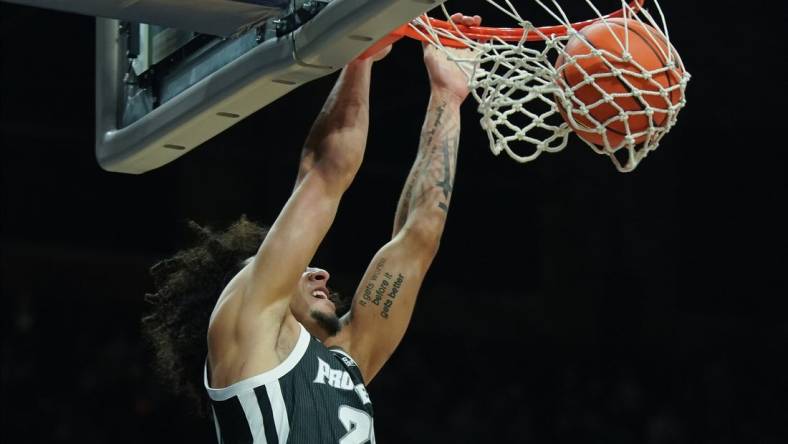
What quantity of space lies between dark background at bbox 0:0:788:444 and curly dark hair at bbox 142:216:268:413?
139 inches

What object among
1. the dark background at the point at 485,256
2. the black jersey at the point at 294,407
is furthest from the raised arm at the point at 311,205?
the dark background at the point at 485,256

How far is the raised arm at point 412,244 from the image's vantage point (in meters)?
3.19

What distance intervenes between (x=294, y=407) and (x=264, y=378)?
97 mm

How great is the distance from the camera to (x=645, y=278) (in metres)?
8.69

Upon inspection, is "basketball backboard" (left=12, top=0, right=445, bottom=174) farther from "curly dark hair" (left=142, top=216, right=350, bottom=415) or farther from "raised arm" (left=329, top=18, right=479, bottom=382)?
"raised arm" (left=329, top=18, right=479, bottom=382)

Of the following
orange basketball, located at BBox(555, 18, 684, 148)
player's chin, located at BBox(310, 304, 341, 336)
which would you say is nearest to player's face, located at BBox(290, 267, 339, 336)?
player's chin, located at BBox(310, 304, 341, 336)

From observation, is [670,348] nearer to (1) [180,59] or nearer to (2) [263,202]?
(2) [263,202]

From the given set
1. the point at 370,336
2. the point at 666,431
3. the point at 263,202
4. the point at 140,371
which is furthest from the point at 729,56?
the point at 370,336

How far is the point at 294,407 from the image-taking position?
2758 millimetres

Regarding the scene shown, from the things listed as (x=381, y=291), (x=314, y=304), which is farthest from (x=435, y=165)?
(x=314, y=304)

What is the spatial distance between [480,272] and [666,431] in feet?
5.76

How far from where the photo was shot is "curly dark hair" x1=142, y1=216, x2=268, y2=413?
3.21 metres

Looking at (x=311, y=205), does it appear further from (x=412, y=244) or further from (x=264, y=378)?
(x=412, y=244)

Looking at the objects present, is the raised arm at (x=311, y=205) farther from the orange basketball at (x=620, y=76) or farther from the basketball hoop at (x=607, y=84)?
the orange basketball at (x=620, y=76)
